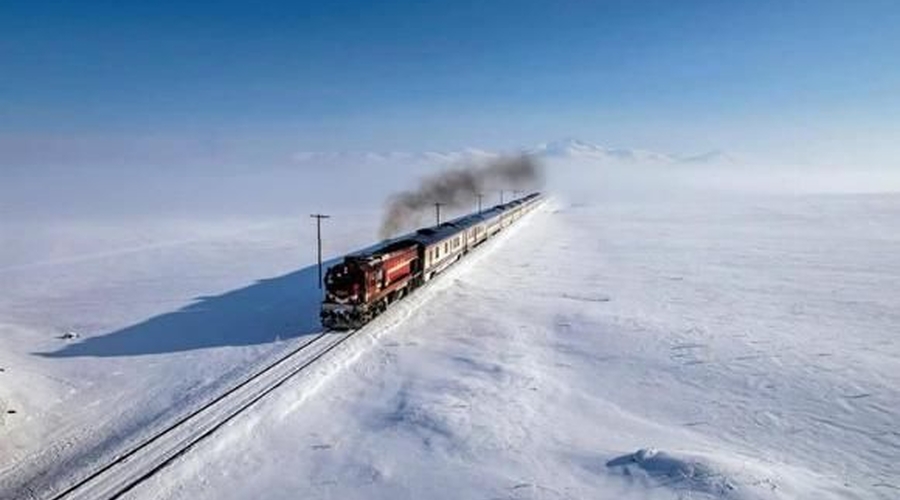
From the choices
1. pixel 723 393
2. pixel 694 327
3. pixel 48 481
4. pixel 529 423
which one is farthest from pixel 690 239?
pixel 48 481

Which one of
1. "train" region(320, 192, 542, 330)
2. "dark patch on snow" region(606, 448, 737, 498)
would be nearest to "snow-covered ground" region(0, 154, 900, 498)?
"dark patch on snow" region(606, 448, 737, 498)

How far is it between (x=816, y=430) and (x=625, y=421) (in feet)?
17.7

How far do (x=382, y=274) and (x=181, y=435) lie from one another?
1272cm

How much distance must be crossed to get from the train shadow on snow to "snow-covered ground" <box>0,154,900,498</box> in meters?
0.19

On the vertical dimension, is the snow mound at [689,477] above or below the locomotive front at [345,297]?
below

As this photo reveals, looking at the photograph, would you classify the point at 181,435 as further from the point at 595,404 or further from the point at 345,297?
the point at 595,404

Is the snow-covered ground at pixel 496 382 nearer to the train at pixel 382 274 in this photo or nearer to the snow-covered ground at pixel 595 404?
the snow-covered ground at pixel 595 404

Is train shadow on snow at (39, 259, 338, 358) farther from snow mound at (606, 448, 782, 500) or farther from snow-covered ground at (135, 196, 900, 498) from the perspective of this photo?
snow mound at (606, 448, 782, 500)

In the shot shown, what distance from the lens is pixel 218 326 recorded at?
93.8 ft

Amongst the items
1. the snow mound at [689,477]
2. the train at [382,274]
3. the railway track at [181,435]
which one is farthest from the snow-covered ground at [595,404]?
the train at [382,274]

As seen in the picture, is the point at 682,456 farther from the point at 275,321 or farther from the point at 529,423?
the point at 275,321

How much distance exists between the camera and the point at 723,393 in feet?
65.7

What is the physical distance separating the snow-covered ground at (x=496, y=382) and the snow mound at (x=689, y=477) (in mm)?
49

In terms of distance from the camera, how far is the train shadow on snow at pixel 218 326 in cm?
2547
